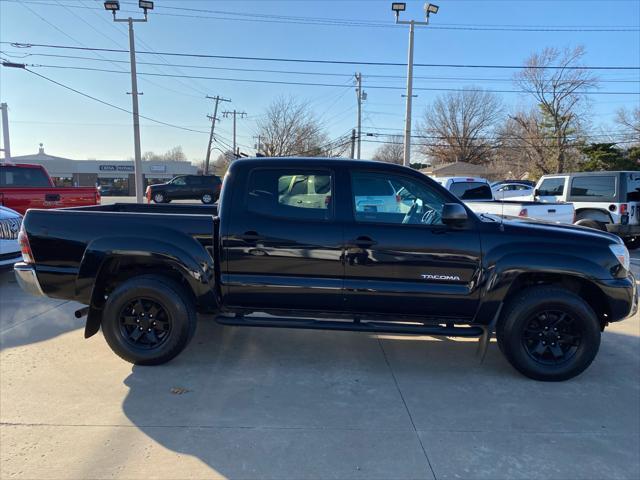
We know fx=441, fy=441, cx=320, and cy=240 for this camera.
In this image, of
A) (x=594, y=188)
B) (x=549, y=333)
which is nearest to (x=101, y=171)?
(x=594, y=188)

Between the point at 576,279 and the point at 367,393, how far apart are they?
7.07 ft

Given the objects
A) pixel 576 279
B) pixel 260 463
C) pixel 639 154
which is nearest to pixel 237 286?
pixel 260 463

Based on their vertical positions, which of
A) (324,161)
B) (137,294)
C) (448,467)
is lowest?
(448,467)

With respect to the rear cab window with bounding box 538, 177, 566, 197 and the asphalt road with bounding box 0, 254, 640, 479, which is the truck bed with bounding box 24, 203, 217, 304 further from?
the rear cab window with bounding box 538, 177, 566, 197

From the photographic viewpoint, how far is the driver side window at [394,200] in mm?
3975

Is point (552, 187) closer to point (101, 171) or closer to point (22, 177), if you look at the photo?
point (22, 177)

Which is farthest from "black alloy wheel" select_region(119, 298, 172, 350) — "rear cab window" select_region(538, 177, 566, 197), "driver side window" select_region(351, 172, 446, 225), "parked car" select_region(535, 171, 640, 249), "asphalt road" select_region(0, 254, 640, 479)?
"rear cab window" select_region(538, 177, 566, 197)

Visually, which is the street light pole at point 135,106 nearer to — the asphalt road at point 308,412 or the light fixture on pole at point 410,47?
the light fixture on pole at point 410,47

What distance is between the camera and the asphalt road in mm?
2785

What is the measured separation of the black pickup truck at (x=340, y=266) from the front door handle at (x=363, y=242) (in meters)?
0.02

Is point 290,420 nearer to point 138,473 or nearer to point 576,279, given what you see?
point 138,473

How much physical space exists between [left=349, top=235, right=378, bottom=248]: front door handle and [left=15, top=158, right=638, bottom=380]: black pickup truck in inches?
0.6

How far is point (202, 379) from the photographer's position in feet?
12.9

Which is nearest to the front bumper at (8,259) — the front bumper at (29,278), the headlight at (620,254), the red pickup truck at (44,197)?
the red pickup truck at (44,197)
